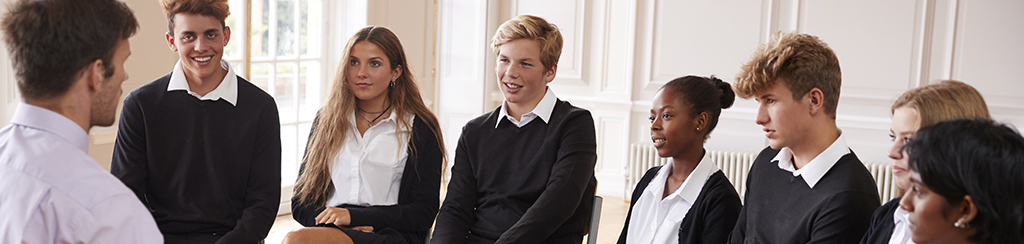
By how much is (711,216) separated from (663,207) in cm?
15

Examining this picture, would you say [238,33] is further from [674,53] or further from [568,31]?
[674,53]

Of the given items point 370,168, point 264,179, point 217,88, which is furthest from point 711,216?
point 217,88

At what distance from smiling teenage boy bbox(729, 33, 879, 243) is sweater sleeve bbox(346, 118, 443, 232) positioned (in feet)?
2.92

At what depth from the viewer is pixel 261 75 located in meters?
4.48

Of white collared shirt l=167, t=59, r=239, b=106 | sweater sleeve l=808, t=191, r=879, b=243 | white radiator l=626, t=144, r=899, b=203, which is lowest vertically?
white radiator l=626, t=144, r=899, b=203

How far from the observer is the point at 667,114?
2.06m

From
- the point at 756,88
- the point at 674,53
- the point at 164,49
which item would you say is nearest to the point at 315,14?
the point at 164,49

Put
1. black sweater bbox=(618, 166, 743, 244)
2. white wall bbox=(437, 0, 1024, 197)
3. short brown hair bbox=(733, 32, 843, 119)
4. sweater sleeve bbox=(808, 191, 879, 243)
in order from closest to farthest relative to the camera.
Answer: sweater sleeve bbox=(808, 191, 879, 243)
short brown hair bbox=(733, 32, 843, 119)
black sweater bbox=(618, 166, 743, 244)
white wall bbox=(437, 0, 1024, 197)

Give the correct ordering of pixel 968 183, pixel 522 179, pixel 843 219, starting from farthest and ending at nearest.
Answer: pixel 522 179
pixel 843 219
pixel 968 183

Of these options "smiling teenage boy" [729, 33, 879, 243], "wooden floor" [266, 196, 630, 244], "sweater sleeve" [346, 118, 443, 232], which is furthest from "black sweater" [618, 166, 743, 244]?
"wooden floor" [266, 196, 630, 244]

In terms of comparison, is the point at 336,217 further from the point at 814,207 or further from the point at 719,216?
the point at 814,207

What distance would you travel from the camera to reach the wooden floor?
4.16 m

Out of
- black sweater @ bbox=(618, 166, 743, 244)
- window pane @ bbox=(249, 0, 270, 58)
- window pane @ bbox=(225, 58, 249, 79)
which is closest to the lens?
black sweater @ bbox=(618, 166, 743, 244)

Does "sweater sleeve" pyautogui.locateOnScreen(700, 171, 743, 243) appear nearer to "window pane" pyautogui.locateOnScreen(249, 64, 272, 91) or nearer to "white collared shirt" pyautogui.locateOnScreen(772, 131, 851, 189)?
"white collared shirt" pyautogui.locateOnScreen(772, 131, 851, 189)
